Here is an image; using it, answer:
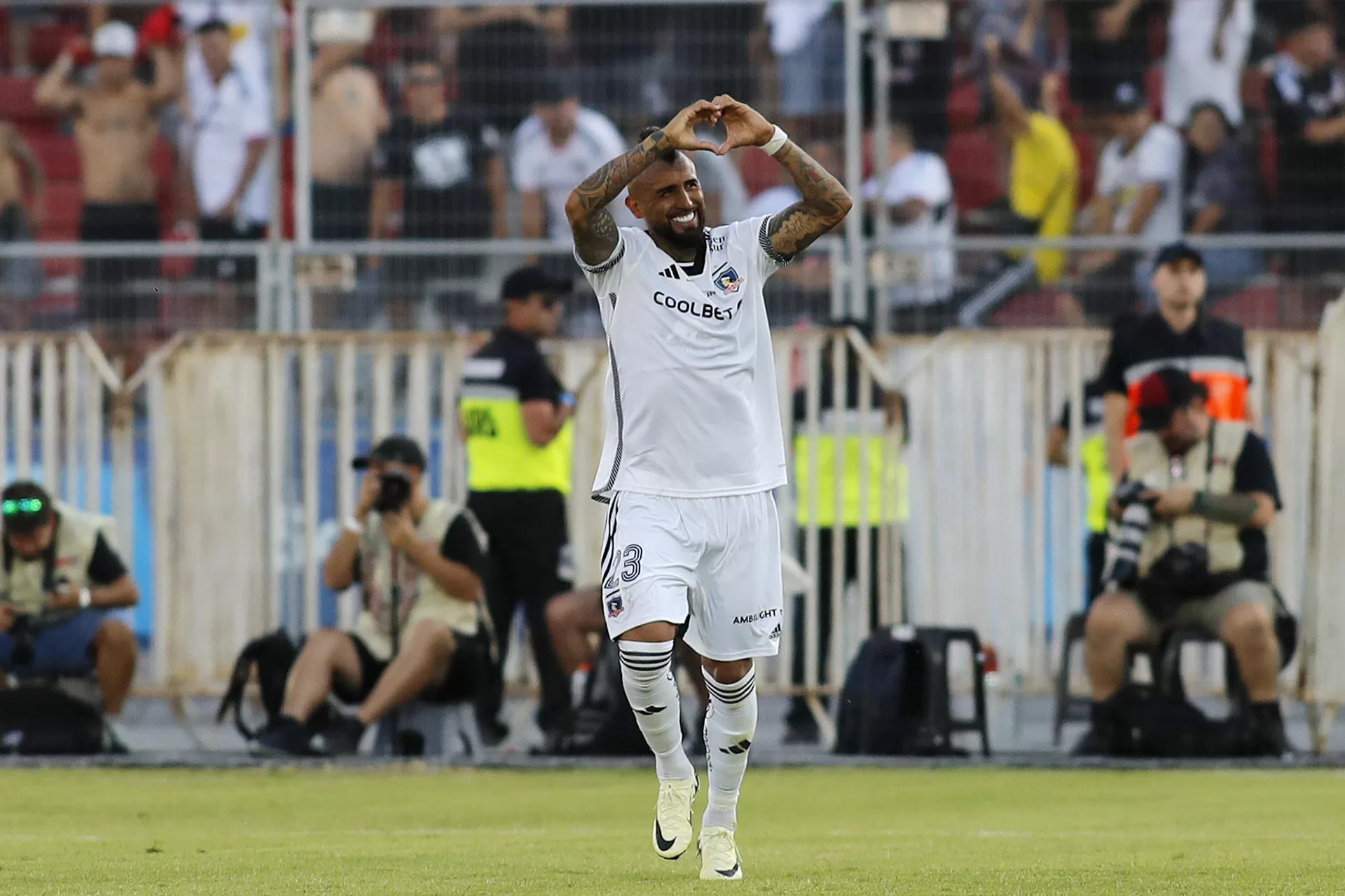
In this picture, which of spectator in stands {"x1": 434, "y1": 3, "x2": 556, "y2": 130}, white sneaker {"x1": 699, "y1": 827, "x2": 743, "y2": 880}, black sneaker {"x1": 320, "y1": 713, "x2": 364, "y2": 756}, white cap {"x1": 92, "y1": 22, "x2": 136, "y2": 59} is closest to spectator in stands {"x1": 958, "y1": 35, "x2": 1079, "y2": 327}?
spectator in stands {"x1": 434, "y1": 3, "x2": 556, "y2": 130}

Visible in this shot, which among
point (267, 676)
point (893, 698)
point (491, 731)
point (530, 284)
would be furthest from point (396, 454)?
point (893, 698)

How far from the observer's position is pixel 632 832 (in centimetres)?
887

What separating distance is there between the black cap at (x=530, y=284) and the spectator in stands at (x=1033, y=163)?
3.20 meters

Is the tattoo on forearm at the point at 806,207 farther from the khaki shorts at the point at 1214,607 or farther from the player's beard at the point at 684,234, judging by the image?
the khaki shorts at the point at 1214,607

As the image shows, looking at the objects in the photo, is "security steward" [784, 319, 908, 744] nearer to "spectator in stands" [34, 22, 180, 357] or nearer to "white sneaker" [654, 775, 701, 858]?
"spectator in stands" [34, 22, 180, 357]

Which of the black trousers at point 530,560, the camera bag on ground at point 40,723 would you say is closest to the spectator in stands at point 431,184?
the black trousers at point 530,560

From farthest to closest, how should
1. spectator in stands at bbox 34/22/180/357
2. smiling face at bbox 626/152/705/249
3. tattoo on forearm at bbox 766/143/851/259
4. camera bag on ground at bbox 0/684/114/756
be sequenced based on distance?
spectator in stands at bbox 34/22/180/357 → camera bag on ground at bbox 0/684/114/756 → tattoo on forearm at bbox 766/143/851/259 → smiling face at bbox 626/152/705/249

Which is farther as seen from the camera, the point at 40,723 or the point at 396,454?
the point at 40,723

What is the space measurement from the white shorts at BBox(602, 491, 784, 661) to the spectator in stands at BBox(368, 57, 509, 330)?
6.27 meters

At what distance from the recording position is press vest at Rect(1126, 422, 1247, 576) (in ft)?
38.9

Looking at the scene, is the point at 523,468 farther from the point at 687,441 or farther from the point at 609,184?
the point at 609,184

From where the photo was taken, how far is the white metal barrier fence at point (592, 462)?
42.0 feet

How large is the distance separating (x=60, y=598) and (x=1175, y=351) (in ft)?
19.0

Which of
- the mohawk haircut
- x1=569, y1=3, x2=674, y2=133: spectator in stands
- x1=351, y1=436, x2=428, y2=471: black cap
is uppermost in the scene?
x1=569, y1=3, x2=674, y2=133: spectator in stands
